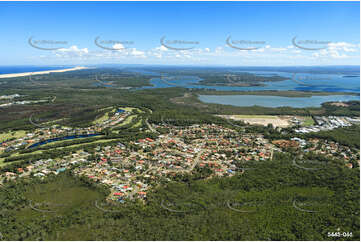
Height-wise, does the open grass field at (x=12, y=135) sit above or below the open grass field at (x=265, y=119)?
below

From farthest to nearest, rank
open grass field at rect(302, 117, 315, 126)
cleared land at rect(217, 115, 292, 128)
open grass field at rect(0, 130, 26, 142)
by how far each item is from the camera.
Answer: cleared land at rect(217, 115, 292, 128) → open grass field at rect(302, 117, 315, 126) → open grass field at rect(0, 130, 26, 142)

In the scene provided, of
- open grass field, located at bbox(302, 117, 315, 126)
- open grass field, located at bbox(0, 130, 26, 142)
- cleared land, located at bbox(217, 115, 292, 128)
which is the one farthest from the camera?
cleared land, located at bbox(217, 115, 292, 128)

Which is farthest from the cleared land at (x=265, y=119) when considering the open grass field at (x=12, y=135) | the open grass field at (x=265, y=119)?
the open grass field at (x=12, y=135)

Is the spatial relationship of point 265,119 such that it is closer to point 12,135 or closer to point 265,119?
point 265,119

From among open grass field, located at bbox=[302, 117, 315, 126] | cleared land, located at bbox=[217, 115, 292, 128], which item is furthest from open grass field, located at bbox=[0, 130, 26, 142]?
open grass field, located at bbox=[302, 117, 315, 126]

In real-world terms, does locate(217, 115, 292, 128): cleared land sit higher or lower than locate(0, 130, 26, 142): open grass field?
higher

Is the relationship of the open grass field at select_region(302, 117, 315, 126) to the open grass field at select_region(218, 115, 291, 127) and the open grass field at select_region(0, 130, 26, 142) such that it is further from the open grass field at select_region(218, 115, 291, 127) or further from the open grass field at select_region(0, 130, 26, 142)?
the open grass field at select_region(0, 130, 26, 142)

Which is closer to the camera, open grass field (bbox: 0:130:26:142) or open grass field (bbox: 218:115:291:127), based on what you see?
open grass field (bbox: 0:130:26:142)

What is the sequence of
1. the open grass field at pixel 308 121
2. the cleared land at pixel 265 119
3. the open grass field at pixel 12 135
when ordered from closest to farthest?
the open grass field at pixel 12 135 → the open grass field at pixel 308 121 → the cleared land at pixel 265 119

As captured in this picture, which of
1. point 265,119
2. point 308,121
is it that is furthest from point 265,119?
point 308,121

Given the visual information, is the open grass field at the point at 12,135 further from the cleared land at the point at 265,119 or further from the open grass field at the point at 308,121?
the open grass field at the point at 308,121

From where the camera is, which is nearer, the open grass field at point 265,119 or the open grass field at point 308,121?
the open grass field at point 308,121
